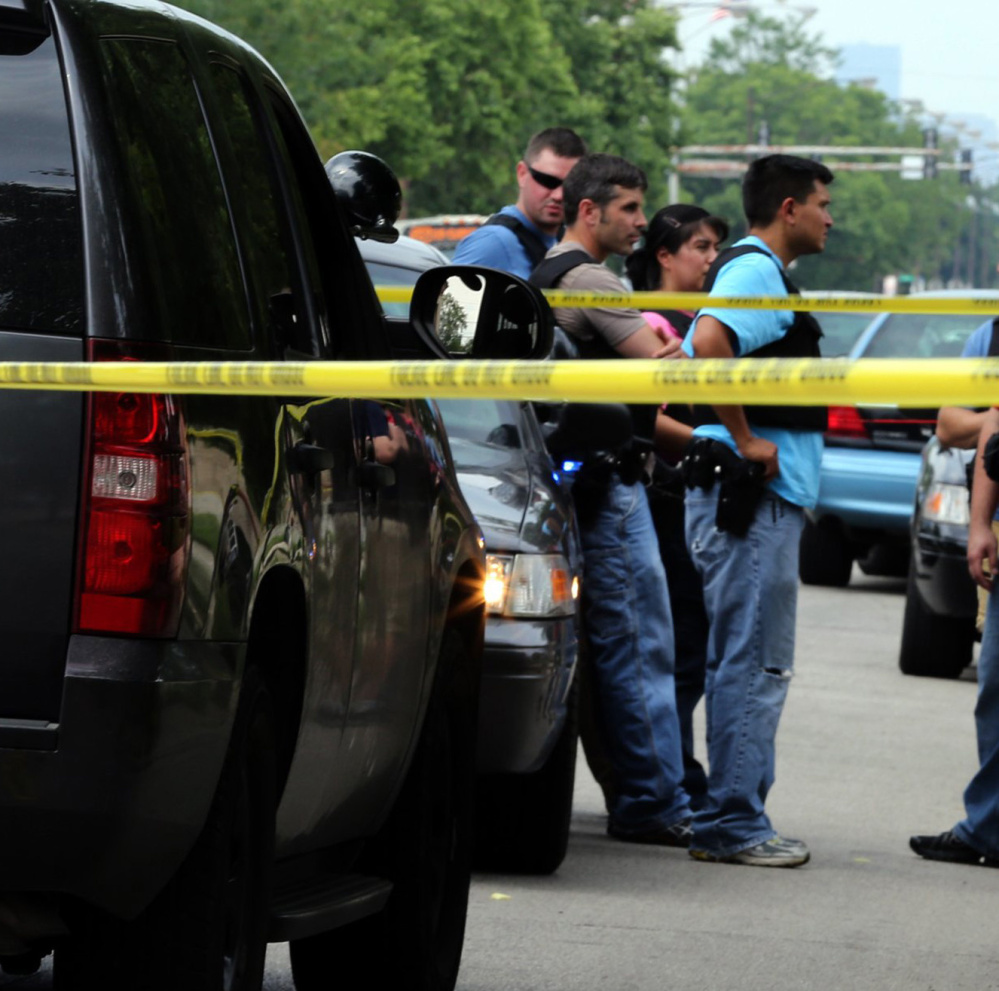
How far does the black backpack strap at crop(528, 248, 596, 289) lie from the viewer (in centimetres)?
780

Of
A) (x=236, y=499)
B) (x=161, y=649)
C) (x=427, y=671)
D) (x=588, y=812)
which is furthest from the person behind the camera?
(x=588, y=812)

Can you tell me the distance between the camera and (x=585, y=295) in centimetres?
757

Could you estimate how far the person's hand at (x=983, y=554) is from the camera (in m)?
7.45

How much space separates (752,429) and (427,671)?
2.59 meters

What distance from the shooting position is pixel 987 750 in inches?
294

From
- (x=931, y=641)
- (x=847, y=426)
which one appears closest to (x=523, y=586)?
(x=931, y=641)

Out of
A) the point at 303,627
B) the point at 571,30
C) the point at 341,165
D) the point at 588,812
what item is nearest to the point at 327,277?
the point at 341,165

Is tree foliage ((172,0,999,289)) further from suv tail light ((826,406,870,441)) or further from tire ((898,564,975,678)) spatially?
tire ((898,564,975,678))

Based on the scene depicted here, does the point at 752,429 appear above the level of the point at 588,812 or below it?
above

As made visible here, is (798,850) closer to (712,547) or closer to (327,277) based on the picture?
(712,547)

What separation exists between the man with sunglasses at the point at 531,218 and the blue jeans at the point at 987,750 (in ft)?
6.80

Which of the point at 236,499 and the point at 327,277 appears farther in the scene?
the point at 327,277

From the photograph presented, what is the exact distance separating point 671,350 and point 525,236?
3.91ft

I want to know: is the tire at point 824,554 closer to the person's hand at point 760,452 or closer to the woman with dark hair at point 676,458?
the woman with dark hair at point 676,458
